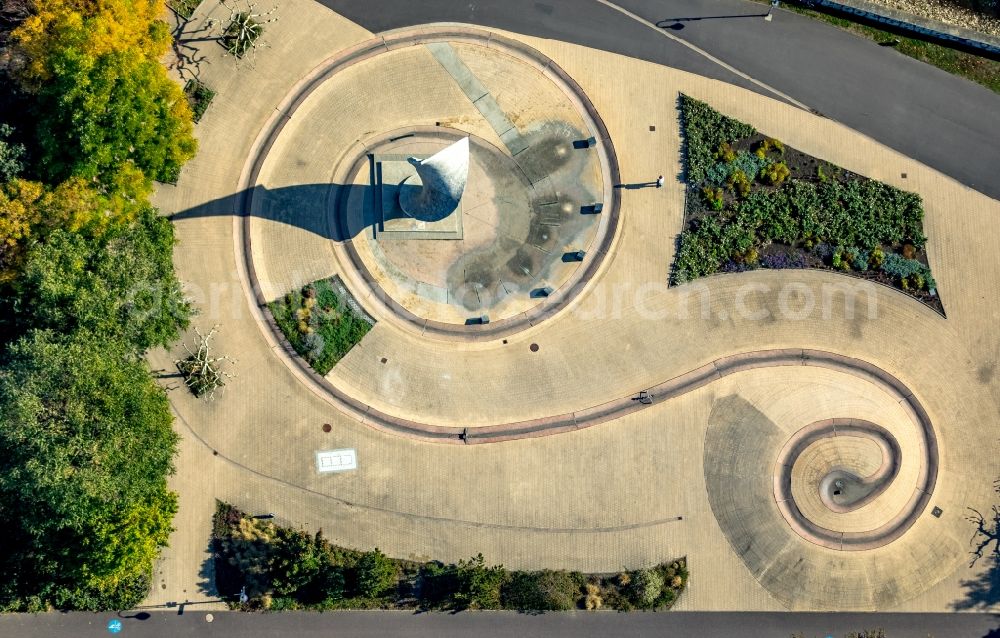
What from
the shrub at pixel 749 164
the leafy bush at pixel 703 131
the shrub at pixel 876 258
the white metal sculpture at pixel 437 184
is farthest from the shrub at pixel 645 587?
the shrub at pixel 749 164

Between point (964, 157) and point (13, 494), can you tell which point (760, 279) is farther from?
point (13, 494)

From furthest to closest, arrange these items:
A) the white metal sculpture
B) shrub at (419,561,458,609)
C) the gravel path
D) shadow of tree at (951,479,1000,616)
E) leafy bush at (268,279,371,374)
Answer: the gravel path
shadow of tree at (951,479,1000,616)
leafy bush at (268,279,371,374)
shrub at (419,561,458,609)
the white metal sculpture

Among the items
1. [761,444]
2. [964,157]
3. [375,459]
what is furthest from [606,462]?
[964,157]

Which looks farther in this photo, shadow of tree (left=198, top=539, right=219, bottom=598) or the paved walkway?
the paved walkway

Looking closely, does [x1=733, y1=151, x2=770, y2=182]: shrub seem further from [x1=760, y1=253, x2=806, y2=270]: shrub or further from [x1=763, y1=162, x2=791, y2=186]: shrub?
[x1=760, y1=253, x2=806, y2=270]: shrub

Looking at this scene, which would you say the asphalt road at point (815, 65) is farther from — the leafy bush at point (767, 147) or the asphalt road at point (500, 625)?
the asphalt road at point (500, 625)

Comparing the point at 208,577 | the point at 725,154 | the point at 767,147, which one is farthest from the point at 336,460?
the point at 767,147

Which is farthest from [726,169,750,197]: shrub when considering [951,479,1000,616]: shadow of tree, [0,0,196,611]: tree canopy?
[0,0,196,611]: tree canopy
